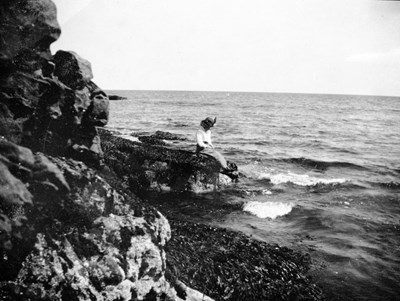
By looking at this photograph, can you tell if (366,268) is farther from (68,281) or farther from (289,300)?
(68,281)

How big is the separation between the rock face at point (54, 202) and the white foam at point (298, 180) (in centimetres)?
1026

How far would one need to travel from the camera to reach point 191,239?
268 inches

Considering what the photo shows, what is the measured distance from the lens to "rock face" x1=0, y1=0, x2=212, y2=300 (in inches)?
140

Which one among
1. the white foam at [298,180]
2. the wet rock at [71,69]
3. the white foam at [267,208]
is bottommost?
the white foam at [267,208]

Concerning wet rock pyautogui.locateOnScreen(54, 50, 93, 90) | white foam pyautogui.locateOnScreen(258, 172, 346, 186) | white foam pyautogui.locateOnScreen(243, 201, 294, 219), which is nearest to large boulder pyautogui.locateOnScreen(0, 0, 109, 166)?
wet rock pyautogui.locateOnScreen(54, 50, 93, 90)

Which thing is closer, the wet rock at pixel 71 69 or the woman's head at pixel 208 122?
the wet rock at pixel 71 69

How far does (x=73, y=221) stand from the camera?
4230mm

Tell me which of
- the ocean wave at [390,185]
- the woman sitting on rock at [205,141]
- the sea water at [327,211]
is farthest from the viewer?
the ocean wave at [390,185]

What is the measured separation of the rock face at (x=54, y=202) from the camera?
3.54 metres

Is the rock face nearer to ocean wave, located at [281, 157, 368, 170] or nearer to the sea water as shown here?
the sea water

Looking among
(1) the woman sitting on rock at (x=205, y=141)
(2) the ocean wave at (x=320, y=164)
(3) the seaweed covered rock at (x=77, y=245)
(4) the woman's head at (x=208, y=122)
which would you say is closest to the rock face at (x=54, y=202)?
(3) the seaweed covered rock at (x=77, y=245)

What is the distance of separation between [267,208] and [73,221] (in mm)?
7939

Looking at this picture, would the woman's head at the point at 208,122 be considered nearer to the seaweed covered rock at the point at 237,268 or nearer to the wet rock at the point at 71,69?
the seaweed covered rock at the point at 237,268

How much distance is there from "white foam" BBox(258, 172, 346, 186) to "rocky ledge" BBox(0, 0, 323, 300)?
309 inches
